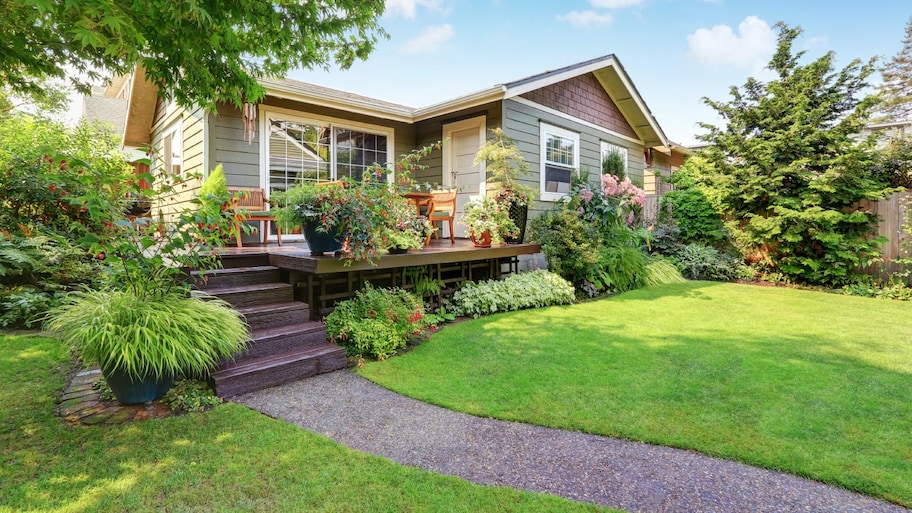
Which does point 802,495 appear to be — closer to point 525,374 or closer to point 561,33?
point 525,374

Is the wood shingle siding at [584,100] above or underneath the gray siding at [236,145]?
above

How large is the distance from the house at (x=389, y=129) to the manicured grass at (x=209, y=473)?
453 cm

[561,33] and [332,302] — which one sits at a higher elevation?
[561,33]

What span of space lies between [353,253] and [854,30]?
44.6 feet

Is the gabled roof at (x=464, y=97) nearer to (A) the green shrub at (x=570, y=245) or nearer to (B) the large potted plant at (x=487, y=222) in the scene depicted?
(B) the large potted plant at (x=487, y=222)

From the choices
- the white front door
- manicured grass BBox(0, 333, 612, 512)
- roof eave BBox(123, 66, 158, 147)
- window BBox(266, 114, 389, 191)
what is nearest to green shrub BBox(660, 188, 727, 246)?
the white front door

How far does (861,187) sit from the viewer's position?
7430 millimetres

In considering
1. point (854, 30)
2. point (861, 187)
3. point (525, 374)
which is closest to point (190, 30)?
point (525, 374)

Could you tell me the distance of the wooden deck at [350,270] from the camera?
423 cm

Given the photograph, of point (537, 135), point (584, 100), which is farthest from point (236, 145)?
point (584, 100)

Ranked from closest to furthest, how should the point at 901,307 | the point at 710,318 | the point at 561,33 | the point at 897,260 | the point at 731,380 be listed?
1. the point at 731,380
2. the point at 710,318
3. the point at 901,307
4. the point at 897,260
5. the point at 561,33

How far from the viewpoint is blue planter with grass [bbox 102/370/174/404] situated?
9.11 feet

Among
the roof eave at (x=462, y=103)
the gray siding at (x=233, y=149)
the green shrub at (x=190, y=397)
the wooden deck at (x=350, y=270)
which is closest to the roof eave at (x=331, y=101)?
the roof eave at (x=462, y=103)

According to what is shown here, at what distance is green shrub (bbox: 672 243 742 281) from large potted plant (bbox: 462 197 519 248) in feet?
16.6
